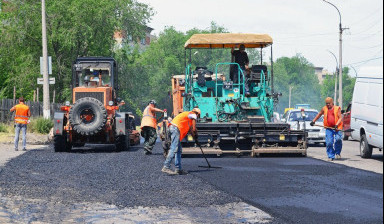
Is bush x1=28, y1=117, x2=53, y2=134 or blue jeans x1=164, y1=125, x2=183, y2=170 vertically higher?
blue jeans x1=164, y1=125, x2=183, y2=170

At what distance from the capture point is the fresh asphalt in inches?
331

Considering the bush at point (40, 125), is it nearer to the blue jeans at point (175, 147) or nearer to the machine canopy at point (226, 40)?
the machine canopy at point (226, 40)

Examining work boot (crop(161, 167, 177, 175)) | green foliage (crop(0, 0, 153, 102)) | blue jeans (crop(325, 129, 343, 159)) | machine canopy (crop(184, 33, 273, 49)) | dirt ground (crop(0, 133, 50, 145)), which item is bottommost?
dirt ground (crop(0, 133, 50, 145))

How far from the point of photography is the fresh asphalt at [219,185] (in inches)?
331

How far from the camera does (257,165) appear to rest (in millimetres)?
14406

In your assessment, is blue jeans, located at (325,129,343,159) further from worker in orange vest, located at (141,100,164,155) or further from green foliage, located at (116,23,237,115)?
green foliage, located at (116,23,237,115)

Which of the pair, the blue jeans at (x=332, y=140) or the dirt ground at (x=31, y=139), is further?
the dirt ground at (x=31, y=139)

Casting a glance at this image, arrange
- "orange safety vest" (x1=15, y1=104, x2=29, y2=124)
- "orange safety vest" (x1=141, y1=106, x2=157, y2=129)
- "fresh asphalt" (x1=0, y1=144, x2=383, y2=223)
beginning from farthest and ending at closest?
"orange safety vest" (x1=15, y1=104, x2=29, y2=124) → "orange safety vest" (x1=141, y1=106, x2=157, y2=129) → "fresh asphalt" (x1=0, y1=144, x2=383, y2=223)

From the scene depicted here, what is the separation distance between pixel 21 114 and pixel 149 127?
4435 mm

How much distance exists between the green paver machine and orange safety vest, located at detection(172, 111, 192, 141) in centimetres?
278

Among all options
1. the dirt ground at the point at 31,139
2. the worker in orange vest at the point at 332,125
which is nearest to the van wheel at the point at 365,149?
the worker in orange vest at the point at 332,125

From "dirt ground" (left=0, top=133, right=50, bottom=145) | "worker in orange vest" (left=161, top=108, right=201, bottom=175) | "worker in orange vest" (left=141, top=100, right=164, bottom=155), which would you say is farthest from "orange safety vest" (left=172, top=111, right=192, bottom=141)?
"dirt ground" (left=0, top=133, right=50, bottom=145)

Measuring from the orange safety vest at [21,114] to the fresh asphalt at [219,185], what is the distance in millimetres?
4008

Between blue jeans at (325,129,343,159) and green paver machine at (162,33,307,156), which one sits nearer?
blue jeans at (325,129,343,159)
